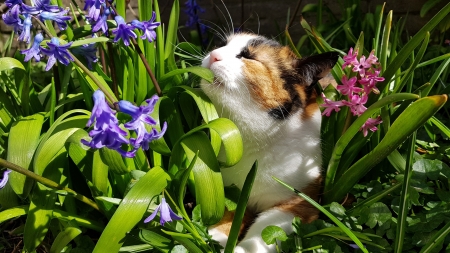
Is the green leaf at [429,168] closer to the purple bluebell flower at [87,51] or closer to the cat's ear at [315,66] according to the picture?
the cat's ear at [315,66]

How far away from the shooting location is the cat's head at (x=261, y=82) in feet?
5.93

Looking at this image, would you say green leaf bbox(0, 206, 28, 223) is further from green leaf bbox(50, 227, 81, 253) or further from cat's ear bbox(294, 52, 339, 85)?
cat's ear bbox(294, 52, 339, 85)

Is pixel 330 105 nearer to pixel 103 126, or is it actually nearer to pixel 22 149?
pixel 103 126

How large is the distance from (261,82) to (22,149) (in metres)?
0.95

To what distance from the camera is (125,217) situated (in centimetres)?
150

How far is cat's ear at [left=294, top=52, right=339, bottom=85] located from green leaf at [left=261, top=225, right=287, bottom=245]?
0.64 m

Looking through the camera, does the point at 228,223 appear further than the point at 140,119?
Yes

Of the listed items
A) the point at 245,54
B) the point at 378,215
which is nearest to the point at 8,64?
the point at 245,54

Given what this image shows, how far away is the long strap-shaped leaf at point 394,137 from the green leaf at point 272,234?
1.13ft

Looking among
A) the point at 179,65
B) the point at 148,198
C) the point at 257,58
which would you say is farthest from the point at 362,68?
the point at 179,65

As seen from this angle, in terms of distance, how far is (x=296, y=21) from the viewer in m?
3.88

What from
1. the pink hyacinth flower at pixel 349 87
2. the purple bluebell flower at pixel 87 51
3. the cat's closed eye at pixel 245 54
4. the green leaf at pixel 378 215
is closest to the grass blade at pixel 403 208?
the green leaf at pixel 378 215

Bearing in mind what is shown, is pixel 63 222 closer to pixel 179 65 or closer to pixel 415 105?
pixel 179 65

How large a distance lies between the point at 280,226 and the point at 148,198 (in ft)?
1.85
